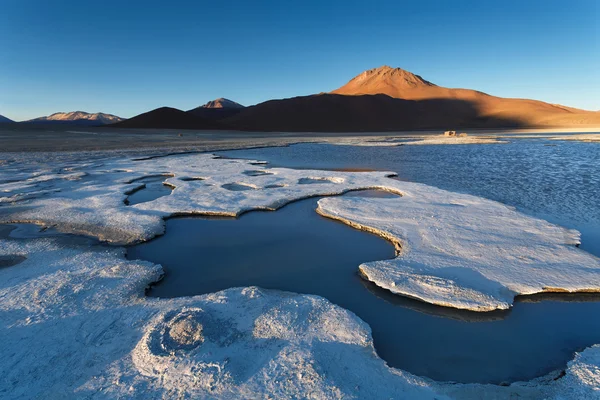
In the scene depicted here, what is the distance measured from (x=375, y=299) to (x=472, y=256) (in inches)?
78.1

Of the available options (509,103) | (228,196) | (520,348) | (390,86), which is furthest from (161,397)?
(390,86)

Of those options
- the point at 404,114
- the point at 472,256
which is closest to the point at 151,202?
the point at 472,256

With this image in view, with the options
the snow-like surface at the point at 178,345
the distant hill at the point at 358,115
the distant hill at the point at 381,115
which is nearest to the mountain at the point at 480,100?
the distant hill at the point at 381,115

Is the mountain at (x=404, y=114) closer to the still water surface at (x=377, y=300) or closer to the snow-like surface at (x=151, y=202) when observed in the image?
the snow-like surface at (x=151, y=202)

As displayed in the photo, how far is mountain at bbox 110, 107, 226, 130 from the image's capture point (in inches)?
3137

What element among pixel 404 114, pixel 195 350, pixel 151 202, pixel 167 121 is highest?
pixel 404 114

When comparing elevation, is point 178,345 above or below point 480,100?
below

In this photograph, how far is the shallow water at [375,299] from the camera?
3266mm

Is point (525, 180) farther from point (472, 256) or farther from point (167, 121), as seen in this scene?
point (167, 121)

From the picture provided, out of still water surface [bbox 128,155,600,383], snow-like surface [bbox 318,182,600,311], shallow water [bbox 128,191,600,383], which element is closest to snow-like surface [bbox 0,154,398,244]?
shallow water [bbox 128,191,600,383]

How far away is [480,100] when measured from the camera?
94.2 m

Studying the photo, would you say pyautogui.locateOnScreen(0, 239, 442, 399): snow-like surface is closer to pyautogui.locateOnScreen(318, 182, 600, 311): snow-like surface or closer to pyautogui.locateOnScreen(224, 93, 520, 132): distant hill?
pyautogui.locateOnScreen(318, 182, 600, 311): snow-like surface

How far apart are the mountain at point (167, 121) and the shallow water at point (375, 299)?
7500cm

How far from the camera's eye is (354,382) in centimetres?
281
